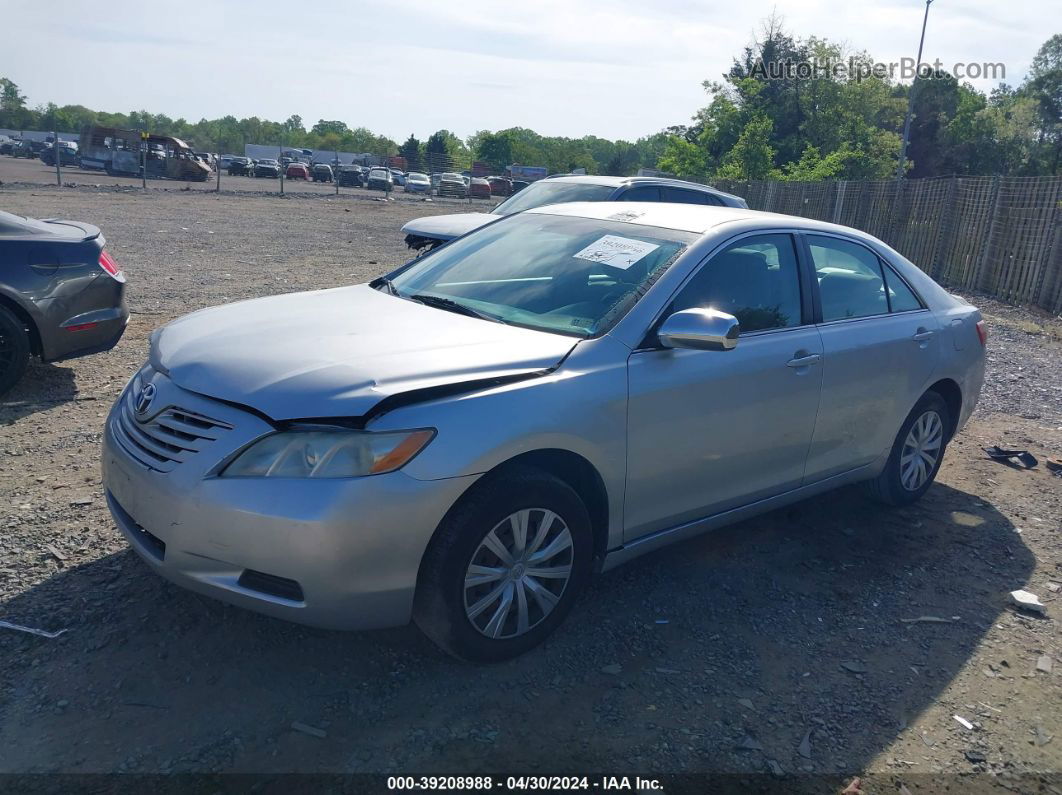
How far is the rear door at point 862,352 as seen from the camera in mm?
4559

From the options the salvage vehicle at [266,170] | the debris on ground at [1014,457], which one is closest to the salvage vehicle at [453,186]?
the salvage vehicle at [266,170]

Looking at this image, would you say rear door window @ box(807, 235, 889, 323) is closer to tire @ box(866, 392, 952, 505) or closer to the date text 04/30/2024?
tire @ box(866, 392, 952, 505)

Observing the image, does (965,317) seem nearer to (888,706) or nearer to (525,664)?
(888,706)

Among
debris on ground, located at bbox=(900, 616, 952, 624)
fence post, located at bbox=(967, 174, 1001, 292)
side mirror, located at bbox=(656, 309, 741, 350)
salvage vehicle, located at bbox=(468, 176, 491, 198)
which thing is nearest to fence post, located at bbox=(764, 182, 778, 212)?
fence post, located at bbox=(967, 174, 1001, 292)

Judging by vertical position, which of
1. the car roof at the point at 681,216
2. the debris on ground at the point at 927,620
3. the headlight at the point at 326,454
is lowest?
the debris on ground at the point at 927,620

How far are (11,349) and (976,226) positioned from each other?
1560 cm

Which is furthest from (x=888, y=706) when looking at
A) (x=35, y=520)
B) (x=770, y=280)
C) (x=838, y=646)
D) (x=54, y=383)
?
(x=54, y=383)

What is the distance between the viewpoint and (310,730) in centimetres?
297

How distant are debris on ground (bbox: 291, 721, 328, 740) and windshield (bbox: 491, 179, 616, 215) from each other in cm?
804

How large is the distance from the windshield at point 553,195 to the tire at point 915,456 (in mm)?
Answer: 5694

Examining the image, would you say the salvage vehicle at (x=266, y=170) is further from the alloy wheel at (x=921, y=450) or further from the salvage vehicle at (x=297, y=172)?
the alloy wheel at (x=921, y=450)

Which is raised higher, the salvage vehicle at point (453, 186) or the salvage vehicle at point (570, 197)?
the salvage vehicle at point (570, 197)

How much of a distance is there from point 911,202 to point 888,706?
17770 millimetres

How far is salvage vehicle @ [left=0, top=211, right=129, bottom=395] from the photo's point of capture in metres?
5.92
